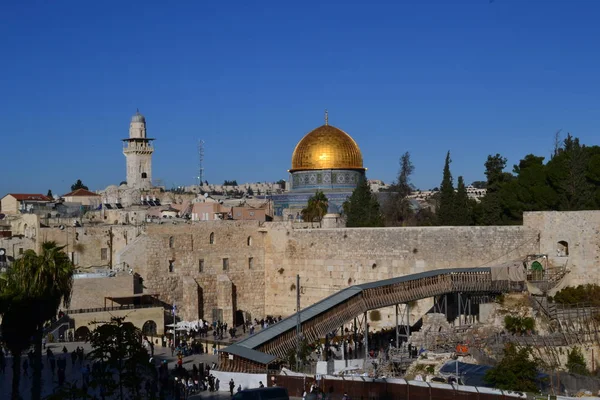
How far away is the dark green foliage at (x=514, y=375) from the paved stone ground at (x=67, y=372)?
5.86 m

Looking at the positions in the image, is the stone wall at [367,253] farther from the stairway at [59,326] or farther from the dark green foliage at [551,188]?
the stairway at [59,326]

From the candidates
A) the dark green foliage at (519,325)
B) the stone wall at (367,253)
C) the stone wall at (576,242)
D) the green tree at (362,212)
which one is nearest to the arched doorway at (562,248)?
the stone wall at (576,242)

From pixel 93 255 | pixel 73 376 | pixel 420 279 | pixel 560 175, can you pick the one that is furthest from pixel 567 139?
pixel 73 376

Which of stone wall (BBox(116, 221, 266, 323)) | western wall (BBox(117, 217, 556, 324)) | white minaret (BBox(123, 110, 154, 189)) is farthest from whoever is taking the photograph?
white minaret (BBox(123, 110, 154, 189))

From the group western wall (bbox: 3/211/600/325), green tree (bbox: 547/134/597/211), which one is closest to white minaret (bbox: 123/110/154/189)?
western wall (bbox: 3/211/600/325)

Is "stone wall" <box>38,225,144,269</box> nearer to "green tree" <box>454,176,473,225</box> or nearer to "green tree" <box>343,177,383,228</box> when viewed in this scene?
"green tree" <box>343,177,383,228</box>

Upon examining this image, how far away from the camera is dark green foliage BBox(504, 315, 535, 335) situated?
25188 mm

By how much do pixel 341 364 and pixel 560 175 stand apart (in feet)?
42.3

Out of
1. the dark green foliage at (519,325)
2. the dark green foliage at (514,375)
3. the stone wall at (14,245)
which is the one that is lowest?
the dark green foliage at (514,375)

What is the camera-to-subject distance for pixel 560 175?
104 feet

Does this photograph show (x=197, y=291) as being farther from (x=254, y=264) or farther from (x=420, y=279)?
(x=420, y=279)

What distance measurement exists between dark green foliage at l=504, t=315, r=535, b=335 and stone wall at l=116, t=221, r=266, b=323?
12763 mm

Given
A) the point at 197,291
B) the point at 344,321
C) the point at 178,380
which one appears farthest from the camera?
the point at 197,291

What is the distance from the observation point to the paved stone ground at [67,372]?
21825 mm
